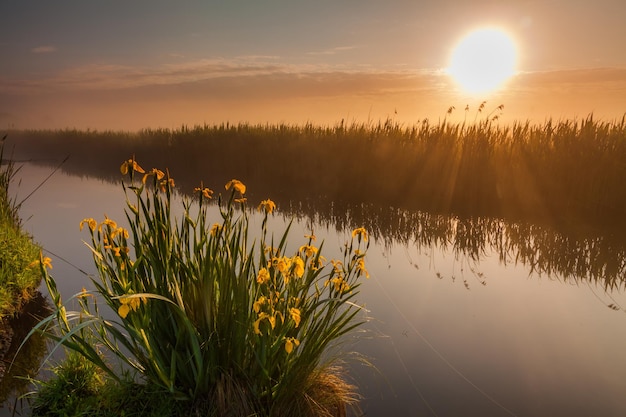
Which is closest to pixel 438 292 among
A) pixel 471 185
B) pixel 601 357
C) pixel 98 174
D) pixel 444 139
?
pixel 601 357

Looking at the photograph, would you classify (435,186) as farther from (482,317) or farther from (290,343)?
(290,343)

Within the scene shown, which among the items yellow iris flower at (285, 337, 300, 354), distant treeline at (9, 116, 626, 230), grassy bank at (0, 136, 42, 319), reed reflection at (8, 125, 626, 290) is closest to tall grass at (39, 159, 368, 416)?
yellow iris flower at (285, 337, 300, 354)

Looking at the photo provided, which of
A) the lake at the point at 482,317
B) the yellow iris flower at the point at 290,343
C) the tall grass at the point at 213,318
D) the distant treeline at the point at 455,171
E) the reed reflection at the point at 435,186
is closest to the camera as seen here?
the yellow iris flower at the point at 290,343

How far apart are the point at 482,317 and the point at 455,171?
6694 millimetres

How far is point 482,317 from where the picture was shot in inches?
207

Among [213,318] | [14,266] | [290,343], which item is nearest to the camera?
[290,343]

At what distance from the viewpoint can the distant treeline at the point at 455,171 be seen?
10.1 m

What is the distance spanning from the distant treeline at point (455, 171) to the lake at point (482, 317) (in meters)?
1.45

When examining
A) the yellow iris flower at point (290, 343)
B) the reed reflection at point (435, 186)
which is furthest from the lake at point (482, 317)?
the yellow iris flower at point (290, 343)

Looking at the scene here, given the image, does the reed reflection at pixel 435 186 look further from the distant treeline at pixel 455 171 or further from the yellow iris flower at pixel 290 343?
the yellow iris flower at pixel 290 343

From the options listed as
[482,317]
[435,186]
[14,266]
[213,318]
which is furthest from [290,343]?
[435,186]

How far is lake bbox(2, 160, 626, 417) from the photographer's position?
3.87 m

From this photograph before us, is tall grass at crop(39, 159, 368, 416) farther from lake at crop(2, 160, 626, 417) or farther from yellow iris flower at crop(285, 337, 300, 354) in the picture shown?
lake at crop(2, 160, 626, 417)

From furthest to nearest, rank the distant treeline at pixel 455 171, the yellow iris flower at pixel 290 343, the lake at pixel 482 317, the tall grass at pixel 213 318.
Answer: the distant treeline at pixel 455 171 < the lake at pixel 482 317 < the tall grass at pixel 213 318 < the yellow iris flower at pixel 290 343
